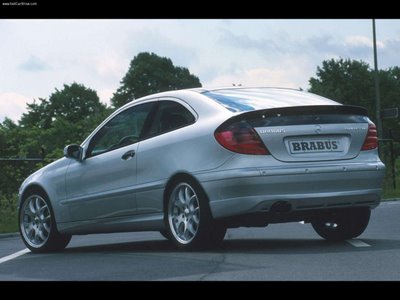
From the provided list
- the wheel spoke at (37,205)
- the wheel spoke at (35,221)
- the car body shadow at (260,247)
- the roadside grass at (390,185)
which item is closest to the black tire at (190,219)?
the car body shadow at (260,247)

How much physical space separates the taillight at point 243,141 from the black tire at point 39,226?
109 inches

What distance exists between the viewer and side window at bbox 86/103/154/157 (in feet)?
31.6

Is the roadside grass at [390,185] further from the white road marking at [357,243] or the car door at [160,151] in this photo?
the car door at [160,151]

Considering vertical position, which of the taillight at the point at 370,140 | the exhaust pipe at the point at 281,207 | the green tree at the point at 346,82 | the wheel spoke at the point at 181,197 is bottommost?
the green tree at the point at 346,82

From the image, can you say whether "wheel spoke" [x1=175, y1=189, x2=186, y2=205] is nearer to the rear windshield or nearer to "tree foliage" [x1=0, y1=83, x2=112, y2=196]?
the rear windshield

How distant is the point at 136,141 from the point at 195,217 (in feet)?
4.21

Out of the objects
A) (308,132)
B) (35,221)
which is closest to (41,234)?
(35,221)

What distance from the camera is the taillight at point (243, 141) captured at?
8.41 metres

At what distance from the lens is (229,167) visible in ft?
27.5

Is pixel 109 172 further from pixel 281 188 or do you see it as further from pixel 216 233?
pixel 281 188

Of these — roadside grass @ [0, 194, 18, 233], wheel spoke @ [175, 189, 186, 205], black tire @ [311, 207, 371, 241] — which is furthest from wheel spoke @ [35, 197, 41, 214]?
roadside grass @ [0, 194, 18, 233]

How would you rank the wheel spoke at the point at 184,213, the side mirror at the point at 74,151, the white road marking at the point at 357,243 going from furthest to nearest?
the side mirror at the point at 74,151
the white road marking at the point at 357,243
the wheel spoke at the point at 184,213
